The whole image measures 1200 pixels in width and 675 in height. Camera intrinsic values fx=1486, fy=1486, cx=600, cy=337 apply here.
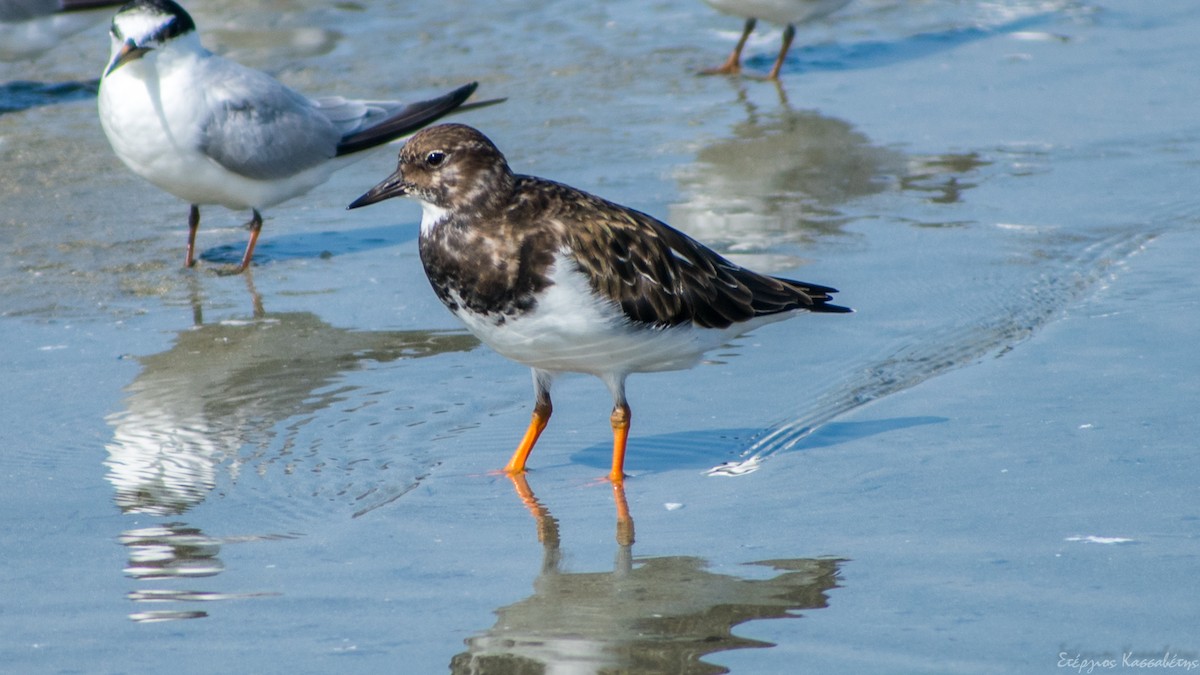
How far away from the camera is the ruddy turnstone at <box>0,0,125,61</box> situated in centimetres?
1116

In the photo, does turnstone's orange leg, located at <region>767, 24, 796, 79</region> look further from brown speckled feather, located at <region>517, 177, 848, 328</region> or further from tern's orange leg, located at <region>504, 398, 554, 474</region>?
tern's orange leg, located at <region>504, 398, 554, 474</region>

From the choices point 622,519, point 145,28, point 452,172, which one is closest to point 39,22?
point 145,28

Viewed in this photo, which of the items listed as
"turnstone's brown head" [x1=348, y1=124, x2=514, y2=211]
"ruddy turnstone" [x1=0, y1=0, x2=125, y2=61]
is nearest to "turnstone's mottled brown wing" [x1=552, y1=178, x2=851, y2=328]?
"turnstone's brown head" [x1=348, y1=124, x2=514, y2=211]

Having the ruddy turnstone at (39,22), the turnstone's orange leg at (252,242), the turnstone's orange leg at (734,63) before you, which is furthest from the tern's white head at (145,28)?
the turnstone's orange leg at (734,63)

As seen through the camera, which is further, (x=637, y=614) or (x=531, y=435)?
(x=531, y=435)

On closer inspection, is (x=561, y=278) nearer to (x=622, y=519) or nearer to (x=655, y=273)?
(x=655, y=273)

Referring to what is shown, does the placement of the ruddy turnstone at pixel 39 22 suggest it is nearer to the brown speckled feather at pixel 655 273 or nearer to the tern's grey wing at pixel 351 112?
the tern's grey wing at pixel 351 112

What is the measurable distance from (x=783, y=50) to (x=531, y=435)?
282 inches

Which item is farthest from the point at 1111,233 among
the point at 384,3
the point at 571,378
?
the point at 384,3

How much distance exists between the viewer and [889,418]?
575 centimetres

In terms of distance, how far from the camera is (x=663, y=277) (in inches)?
216

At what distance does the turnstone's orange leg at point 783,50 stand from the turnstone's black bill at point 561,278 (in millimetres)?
6375

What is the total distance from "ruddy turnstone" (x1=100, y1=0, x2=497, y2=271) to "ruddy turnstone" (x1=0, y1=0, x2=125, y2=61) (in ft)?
11.8

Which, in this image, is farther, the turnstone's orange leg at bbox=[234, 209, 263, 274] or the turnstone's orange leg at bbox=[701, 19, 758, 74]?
the turnstone's orange leg at bbox=[701, 19, 758, 74]
